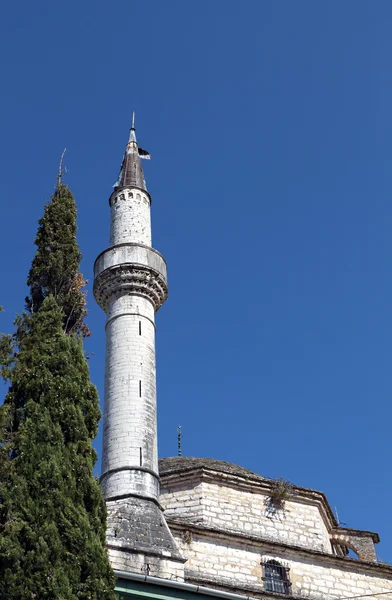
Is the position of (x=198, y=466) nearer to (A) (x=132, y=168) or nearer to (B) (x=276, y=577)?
(B) (x=276, y=577)

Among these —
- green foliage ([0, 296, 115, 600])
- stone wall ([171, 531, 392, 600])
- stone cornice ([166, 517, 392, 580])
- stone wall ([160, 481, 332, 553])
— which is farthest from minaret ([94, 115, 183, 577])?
green foliage ([0, 296, 115, 600])

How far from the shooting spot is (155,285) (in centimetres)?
1625

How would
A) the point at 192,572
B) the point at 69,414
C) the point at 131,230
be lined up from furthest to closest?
the point at 131,230
the point at 192,572
the point at 69,414

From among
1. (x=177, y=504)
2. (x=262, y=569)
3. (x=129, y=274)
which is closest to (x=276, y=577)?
(x=262, y=569)

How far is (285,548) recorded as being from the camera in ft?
49.2

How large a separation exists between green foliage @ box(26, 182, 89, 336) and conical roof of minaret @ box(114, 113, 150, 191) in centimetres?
487

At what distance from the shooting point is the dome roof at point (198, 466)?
15562 mm

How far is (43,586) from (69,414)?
2.34 m

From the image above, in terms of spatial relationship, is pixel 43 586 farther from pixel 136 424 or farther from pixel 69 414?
pixel 136 424

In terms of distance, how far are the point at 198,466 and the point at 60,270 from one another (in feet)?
16.9

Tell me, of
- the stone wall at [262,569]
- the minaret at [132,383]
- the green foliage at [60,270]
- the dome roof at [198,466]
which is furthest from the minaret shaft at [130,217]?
the stone wall at [262,569]

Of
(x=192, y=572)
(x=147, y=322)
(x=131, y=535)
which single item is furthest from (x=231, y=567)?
(x=147, y=322)

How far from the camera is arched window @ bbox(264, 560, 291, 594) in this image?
14.6 m

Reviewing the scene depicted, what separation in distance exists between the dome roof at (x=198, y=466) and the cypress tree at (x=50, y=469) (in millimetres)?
4614
